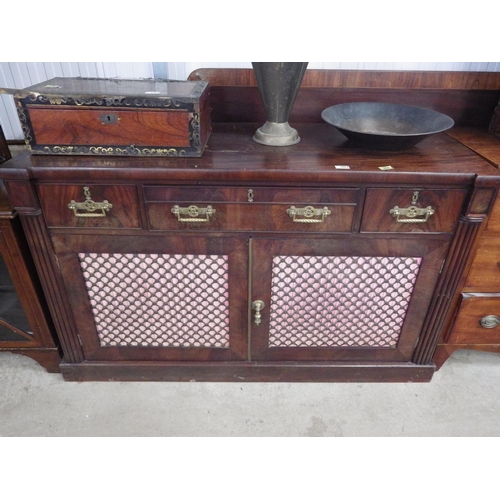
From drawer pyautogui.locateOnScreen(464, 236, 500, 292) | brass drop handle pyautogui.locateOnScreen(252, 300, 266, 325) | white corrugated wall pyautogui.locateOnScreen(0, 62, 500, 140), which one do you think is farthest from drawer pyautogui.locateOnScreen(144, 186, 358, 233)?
white corrugated wall pyautogui.locateOnScreen(0, 62, 500, 140)

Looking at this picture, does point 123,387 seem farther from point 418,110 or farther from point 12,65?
point 418,110

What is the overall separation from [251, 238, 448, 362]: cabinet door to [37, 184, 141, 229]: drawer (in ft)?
1.15

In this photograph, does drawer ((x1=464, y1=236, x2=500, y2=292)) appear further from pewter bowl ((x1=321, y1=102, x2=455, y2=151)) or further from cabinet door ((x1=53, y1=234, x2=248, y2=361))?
cabinet door ((x1=53, y1=234, x2=248, y2=361))

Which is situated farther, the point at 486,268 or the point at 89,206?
the point at 486,268

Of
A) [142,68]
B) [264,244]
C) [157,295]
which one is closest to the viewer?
[264,244]

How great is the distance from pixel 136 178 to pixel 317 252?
0.52 metres

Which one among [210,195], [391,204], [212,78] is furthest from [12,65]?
[391,204]

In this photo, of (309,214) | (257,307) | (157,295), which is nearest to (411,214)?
(309,214)

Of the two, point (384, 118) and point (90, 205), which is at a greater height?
point (384, 118)

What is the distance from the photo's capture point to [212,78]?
1224 millimetres

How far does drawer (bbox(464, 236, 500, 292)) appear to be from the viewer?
1.11 metres

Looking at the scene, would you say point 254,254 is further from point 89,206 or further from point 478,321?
point 478,321

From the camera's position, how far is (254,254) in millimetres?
1087

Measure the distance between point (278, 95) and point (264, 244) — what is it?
0.40 metres
